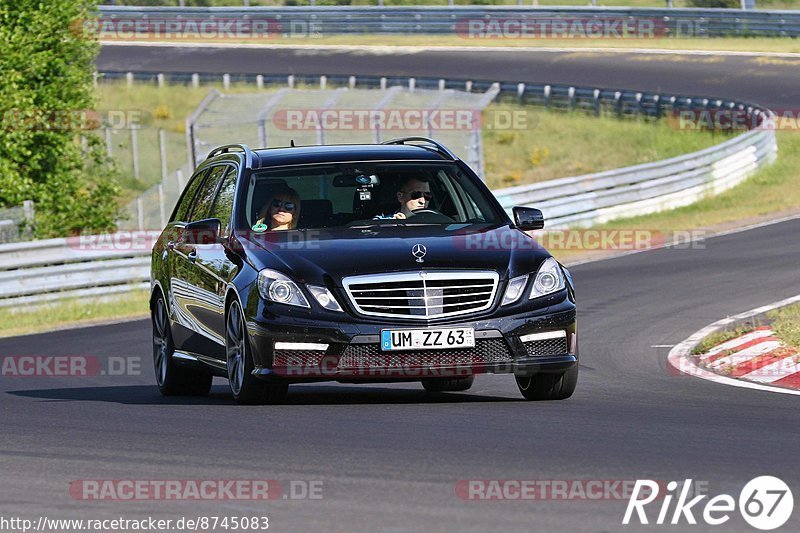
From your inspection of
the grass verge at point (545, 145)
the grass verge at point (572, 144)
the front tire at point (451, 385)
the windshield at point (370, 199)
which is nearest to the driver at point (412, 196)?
the windshield at point (370, 199)

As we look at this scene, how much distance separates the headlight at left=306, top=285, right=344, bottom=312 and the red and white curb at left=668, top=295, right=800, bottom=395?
314 cm

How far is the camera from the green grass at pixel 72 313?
21000 millimetres

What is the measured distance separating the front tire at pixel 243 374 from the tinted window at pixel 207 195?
1.55 meters

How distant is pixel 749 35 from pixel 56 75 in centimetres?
3091

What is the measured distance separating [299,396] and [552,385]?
5.96ft

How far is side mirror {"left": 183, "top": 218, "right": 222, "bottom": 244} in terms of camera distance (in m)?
10.7

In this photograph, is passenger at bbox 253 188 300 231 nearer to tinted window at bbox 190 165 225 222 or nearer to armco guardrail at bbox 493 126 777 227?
tinted window at bbox 190 165 225 222

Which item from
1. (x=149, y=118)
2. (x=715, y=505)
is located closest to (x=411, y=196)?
(x=715, y=505)

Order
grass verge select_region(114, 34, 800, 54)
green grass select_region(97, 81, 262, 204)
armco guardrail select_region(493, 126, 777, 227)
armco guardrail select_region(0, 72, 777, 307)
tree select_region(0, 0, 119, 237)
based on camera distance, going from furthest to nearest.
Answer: grass verge select_region(114, 34, 800, 54)
green grass select_region(97, 81, 262, 204)
tree select_region(0, 0, 119, 237)
armco guardrail select_region(493, 126, 777, 227)
armco guardrail select_region(0, 72, 777, 307)

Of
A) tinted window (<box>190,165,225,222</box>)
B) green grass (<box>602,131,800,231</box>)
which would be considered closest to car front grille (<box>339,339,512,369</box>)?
tinted window (<box>190,165,225,222</box>)

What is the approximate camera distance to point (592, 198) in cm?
2784

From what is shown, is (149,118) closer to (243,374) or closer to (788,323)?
(788,323)

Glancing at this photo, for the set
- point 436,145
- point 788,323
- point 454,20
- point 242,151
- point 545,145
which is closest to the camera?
point 242,151

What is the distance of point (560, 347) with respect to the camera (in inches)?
389
